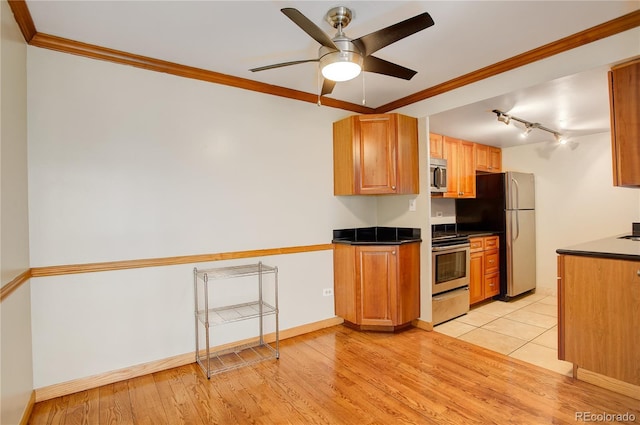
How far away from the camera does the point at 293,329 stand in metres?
3.25

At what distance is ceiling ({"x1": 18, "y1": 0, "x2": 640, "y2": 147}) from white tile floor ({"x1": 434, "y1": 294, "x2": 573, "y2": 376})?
2240 millimetres

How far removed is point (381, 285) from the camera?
10.6ft

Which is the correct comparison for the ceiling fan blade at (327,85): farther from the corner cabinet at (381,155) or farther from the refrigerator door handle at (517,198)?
the refrigerator door handle at (517,198)

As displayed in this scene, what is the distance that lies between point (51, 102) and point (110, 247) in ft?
3.56

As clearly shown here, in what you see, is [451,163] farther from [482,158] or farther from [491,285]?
[491,285]

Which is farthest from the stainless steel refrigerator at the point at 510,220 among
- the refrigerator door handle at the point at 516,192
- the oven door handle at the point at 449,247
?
the oven door handle at the point at 449,247

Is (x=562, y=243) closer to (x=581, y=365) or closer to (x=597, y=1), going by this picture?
(x=581, y=365)

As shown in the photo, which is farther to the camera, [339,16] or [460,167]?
[460,167]

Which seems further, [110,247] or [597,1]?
[110,247]

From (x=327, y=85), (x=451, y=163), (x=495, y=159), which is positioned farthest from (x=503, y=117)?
(x=327, y=85)

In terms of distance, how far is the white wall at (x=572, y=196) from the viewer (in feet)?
13.7

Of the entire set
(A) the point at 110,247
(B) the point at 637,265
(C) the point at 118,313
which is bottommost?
(C) the point at 118,313

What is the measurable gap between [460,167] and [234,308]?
345cm

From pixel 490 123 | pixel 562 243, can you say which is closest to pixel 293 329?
pixel 490 123
